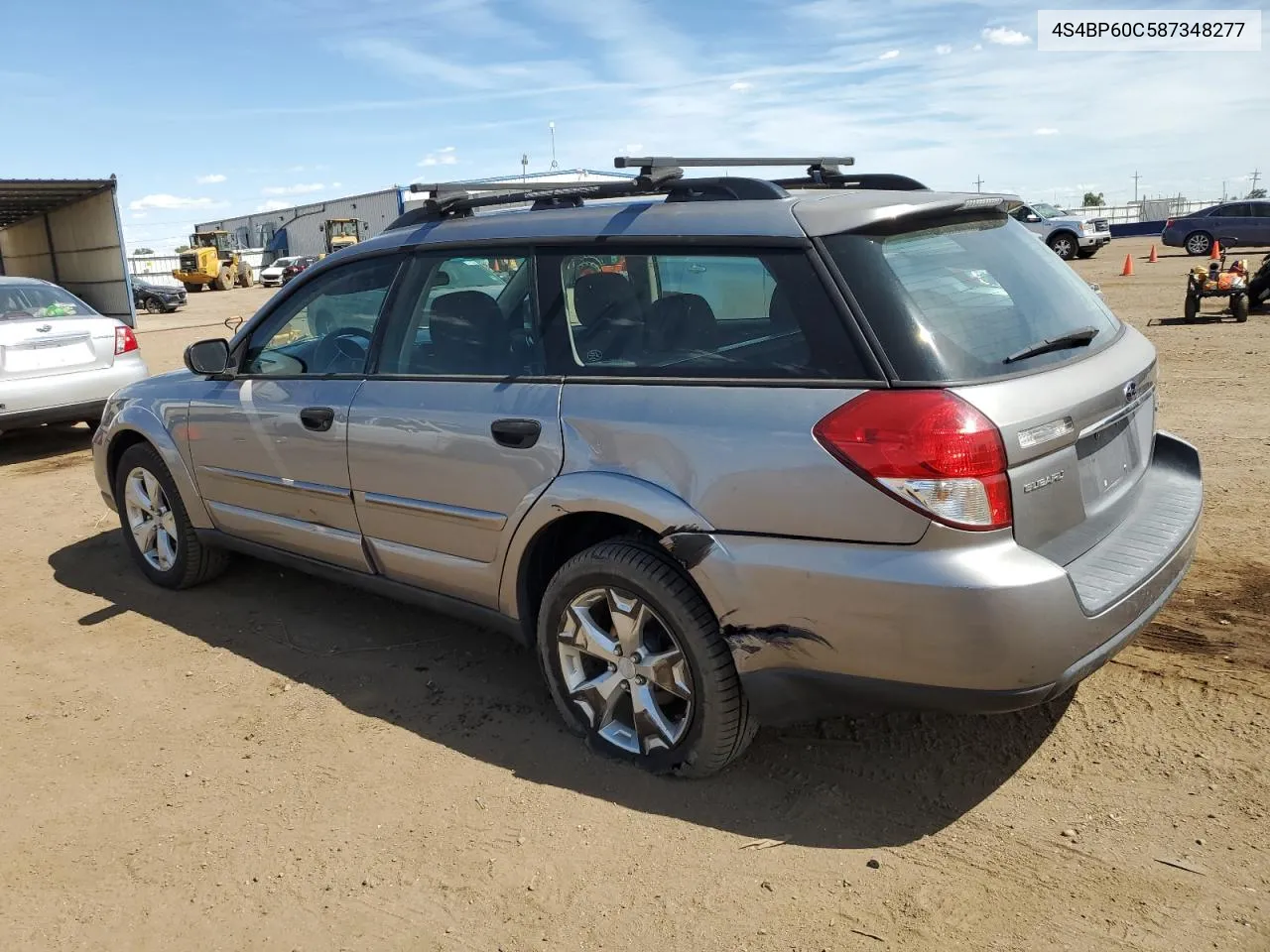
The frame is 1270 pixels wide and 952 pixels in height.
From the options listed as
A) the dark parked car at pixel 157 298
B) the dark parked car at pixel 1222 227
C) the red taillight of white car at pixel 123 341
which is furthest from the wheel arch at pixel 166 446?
the dark parked car at pixel 157 298

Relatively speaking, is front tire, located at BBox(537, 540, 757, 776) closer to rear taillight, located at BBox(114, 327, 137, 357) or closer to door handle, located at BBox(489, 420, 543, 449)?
door handle, located at BBox(489, 420, 543, 449)

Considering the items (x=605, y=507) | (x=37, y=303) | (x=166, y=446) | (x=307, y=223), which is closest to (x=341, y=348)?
(x=166, y=446)

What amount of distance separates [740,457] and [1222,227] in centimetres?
2942

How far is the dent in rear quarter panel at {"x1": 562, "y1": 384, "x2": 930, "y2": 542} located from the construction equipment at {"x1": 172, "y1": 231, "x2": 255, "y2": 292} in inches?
1958

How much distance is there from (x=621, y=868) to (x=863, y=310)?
167cm

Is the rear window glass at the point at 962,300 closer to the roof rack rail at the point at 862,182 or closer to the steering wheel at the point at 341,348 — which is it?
the roof rack rail at the point at 862,182

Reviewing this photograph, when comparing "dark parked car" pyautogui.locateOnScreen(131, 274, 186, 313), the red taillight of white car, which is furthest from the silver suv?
"dark parked car" pyautogui.locateOnScreen(131, 274, 186, 313)

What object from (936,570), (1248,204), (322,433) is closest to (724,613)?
(936,570)

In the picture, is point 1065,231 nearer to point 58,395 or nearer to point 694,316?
point 58,395

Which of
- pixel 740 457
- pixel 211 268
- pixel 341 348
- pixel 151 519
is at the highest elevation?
pixel 211 268

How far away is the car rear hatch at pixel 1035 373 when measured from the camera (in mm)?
2664

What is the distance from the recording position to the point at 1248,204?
26.8 m

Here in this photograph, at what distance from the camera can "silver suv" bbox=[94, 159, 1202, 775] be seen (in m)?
2.62

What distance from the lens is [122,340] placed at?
9188 millimetres
